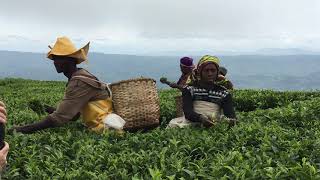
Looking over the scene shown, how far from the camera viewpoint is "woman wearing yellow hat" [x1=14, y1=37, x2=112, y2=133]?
22.4 feet

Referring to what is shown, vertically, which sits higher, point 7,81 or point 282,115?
point 282,115

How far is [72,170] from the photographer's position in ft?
15.9

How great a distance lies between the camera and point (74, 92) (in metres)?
6.92

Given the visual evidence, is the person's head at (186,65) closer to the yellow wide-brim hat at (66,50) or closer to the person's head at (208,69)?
the person's head at (208,69)

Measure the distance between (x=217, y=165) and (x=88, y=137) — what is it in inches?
92.3

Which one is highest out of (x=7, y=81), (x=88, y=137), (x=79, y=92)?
(x=79, y=92)

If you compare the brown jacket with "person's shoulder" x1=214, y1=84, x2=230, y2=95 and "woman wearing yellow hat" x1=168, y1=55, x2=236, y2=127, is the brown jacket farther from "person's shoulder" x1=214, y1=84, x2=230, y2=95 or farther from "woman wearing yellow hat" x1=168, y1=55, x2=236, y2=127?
"person's shoulder" x1=214, y1=84, x2=230, y2=95

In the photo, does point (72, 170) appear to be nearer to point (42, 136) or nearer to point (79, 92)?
point (42, 136)

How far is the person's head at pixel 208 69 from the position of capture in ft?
25.1

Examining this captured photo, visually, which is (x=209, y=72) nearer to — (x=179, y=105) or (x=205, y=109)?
(x=205, y=109)

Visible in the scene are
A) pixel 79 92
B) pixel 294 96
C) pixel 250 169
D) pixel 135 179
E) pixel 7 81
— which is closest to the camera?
pixel 135 179

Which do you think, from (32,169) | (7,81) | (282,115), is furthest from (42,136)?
(7,81)

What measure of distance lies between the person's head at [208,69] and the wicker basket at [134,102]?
2.95ft

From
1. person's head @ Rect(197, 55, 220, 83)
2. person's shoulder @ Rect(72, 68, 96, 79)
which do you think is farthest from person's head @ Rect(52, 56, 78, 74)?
A: person's head @ Rect(197, 55, 220, 83)
